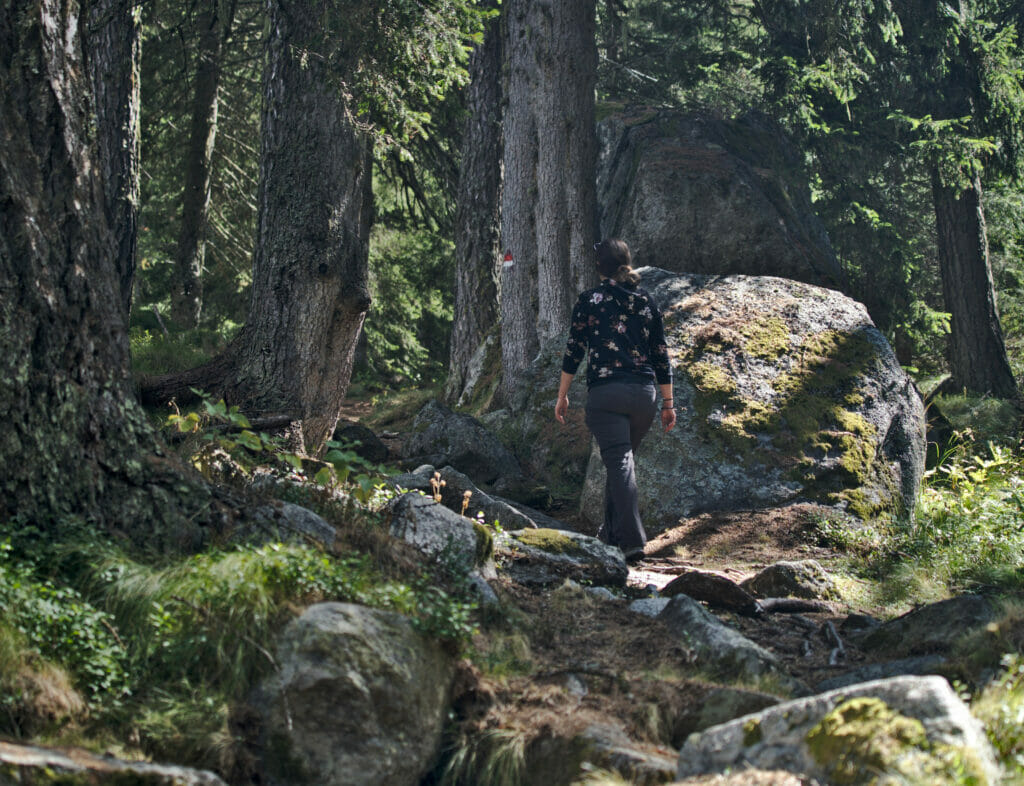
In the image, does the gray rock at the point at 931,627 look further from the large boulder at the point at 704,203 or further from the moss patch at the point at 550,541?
the large boulder at the point at 704,203

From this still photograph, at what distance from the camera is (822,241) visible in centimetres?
1253

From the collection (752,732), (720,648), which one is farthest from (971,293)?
(752,732)

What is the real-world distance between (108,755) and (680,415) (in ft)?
20.2

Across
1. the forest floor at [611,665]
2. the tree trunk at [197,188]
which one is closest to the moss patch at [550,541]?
the forest floor at [611,665]

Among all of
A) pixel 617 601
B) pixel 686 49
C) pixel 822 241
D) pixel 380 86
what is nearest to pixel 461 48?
pixel 380 86

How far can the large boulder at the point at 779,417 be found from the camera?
812cm

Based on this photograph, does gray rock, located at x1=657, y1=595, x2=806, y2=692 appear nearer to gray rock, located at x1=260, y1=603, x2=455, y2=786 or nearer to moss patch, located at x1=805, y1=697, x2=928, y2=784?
moss patch, located at x1=805, y1=697, x2=928, y2=784

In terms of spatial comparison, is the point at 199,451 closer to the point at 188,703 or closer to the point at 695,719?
the point at 188,703

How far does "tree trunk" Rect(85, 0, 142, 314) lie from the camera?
8.09 meters

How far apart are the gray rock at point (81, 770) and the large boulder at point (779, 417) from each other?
5.42 m

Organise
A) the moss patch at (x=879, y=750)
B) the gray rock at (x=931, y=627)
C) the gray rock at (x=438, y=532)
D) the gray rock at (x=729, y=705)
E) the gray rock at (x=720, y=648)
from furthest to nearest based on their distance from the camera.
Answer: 1. the gray rock at (x=438, y=532)
2. the gray rock at (x=931, y=627)
3. the gray rock at (x=720, y=648)
4. the gray rock at (x=729, y=705)
5. the moss patch at (x=879, y=750)

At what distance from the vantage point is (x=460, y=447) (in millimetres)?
9570

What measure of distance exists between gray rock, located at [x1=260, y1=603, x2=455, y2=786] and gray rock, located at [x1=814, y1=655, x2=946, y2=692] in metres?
1.87

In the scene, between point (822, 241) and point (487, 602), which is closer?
point (487, 602)
